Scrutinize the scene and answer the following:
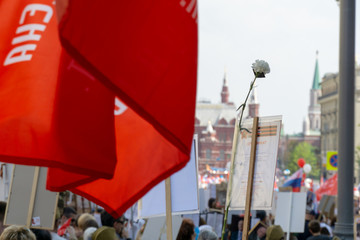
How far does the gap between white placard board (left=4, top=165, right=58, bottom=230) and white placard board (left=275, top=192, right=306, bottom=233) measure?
3.66m

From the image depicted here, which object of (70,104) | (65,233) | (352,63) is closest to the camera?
(70,104)

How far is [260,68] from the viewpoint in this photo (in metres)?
4.61

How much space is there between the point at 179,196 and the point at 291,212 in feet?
12.7

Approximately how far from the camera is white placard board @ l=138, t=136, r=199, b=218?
5.53 m

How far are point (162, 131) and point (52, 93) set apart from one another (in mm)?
675

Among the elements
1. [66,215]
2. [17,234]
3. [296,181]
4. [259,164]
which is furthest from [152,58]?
[296,181]

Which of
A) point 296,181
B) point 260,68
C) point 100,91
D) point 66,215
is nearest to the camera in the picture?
point 100,91

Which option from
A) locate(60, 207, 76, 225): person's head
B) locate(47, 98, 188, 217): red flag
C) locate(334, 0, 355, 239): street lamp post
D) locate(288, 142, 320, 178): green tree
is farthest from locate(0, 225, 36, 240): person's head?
locate(288, 142, 320, 178): green tree

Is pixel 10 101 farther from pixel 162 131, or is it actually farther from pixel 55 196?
pixel 55 196

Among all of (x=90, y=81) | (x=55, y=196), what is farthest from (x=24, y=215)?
(x=90, y=81)

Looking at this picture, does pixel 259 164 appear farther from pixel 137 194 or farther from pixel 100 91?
pixel 100 91

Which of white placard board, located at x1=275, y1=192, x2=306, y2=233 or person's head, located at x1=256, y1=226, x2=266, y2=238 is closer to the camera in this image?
person's head, located at x1=256, y1=226, x2=266, y2=238

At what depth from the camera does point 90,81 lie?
288 centimetres

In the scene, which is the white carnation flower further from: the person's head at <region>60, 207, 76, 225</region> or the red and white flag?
the person's head at <region>60, 207, 76, 225</region>
